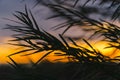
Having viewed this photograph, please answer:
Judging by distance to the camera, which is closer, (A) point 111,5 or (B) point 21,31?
(B) point 21,31

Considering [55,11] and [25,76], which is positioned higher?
[55,11]

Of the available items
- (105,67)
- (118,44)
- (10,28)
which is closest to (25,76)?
(10,28)

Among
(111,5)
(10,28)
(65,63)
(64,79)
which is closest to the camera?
(64,79)

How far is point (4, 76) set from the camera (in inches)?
58.7

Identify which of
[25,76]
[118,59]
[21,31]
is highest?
[21,31]

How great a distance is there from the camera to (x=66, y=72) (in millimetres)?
1548

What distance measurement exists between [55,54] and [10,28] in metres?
0.23

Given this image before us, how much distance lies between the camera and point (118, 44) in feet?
5.14

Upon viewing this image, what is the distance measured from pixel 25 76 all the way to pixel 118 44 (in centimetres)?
44

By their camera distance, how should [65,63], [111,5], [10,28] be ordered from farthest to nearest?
1. [111,5]
2. [65,63]
3. [10,28]

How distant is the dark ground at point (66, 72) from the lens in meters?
1.41

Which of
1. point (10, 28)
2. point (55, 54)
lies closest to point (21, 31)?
point (10, 28)

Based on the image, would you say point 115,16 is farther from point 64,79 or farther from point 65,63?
point 64,79

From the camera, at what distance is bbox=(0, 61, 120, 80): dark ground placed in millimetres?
1410
